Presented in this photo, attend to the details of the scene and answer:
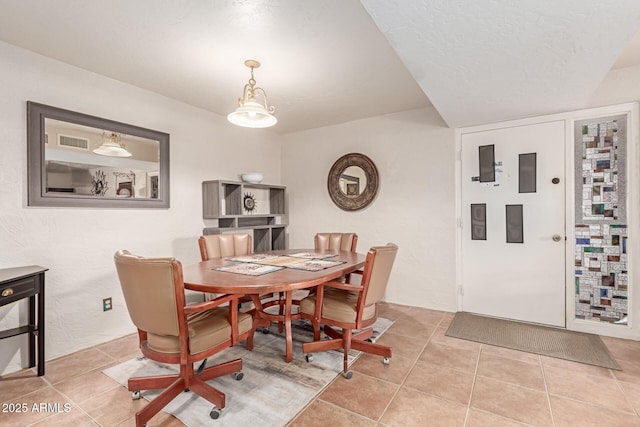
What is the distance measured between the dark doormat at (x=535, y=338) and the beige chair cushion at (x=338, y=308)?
3.97 feet

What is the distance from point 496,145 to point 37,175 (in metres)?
4.35

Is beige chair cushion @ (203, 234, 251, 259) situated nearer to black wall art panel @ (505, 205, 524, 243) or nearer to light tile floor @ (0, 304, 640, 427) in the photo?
light tile floor @ (0, 304, 640, 427)

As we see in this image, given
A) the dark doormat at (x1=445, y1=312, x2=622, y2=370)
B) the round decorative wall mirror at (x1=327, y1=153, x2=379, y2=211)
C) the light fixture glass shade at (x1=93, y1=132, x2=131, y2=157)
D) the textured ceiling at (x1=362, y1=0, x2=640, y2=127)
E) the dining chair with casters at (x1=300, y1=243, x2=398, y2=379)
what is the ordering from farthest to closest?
the round decorative wall mirror at (x1=327, y1=153, x2=379, y2=211), the light fixture glass shade at (x1=93, y1=132, x2=131, y2=157), the dark doormat at (x1=445, y1=312, x2=622, y2=370), the dining chair with casters at (x1=300, y1=243, x2=398, y2=379), the textured ceiling at (x1=362, y1=0, x2=640, y2=127)

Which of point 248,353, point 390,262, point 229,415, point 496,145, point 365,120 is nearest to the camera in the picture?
point 229,415

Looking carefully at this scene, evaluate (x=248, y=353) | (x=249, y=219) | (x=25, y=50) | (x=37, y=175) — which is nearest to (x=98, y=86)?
(x=25, y=50)

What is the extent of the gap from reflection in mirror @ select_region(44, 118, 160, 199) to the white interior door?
3528mm

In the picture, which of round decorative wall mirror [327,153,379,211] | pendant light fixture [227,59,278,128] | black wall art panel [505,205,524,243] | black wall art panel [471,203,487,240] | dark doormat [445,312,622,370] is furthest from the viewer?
round decorative wall mirror [327,153,379,211]

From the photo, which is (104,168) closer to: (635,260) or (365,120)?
(365,120)

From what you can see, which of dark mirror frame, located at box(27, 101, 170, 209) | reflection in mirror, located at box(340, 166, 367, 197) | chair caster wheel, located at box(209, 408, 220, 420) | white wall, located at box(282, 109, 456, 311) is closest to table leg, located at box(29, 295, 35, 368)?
dark mirror frame, located at box(27, 101, 170, 209)

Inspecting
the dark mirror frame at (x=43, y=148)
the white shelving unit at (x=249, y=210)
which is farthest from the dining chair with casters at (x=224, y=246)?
the dark mirror frame at (x=43, y=148)

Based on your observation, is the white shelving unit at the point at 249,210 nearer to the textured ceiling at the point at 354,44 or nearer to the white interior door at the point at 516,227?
the textured ceiling at the point at 354,44

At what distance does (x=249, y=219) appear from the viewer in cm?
433

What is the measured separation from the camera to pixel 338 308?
86.1 inches

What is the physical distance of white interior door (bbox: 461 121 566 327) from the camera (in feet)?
9.94
